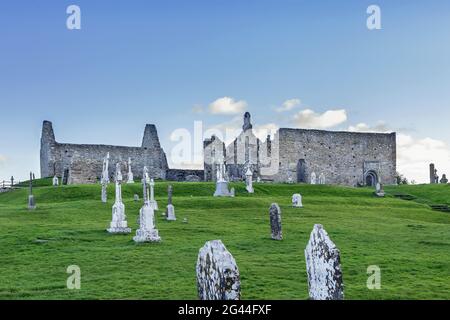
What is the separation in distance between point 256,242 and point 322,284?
31.0 feet

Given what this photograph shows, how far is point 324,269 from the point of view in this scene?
34.5ft

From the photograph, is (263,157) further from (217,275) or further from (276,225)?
(217,275)

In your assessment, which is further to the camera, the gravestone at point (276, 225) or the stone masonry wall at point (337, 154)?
the stone masonry wall at point (337, 154)

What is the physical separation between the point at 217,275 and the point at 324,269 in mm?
Result: 2394

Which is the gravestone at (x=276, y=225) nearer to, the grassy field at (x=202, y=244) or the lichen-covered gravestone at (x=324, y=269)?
the grassy field at (x=202, y=244)

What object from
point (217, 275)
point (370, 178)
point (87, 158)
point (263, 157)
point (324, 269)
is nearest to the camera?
point (217, 275)

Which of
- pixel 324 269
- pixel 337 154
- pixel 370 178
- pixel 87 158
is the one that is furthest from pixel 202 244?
pixel 370 178

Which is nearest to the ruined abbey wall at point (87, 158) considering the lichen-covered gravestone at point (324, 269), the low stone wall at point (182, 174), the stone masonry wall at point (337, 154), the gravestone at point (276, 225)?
the low stone wall at point (182, 174)

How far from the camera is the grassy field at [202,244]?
12992mm

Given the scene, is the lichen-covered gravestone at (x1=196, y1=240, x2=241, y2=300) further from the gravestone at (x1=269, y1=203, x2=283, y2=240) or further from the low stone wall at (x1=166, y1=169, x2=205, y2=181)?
the low stone wall at (x1=166, y1=169, x2=205, y2=181)

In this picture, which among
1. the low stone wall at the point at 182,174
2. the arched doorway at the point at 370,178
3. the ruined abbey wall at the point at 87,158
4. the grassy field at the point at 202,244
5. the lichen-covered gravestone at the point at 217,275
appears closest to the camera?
the lichen-covered gravestone at the point at 217,275

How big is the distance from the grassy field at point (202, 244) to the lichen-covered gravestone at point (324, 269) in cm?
142
